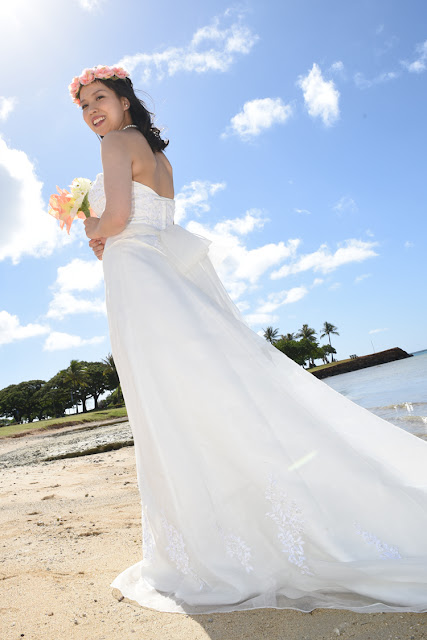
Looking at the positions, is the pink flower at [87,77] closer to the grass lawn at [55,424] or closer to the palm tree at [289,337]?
the grass lawn at [55,424]

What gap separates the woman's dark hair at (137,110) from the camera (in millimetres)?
2738

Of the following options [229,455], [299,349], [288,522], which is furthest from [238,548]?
[299,349]

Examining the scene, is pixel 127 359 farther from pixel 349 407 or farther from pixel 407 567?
pixel 407 567

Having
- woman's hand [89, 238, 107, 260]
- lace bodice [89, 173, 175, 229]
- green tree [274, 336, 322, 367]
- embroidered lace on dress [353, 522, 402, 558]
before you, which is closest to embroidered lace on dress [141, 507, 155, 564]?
embroidered lace on dress [353, 522, 402, 558]

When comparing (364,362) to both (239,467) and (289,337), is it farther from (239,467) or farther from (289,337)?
(239,467)

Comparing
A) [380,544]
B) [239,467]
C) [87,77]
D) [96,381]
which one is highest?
[96,381]

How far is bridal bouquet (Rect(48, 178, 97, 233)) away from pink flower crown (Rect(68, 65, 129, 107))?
0.54 metres

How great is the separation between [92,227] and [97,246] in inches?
5.6

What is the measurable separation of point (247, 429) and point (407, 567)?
0.81 metres

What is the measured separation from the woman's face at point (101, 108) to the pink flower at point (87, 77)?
19 millimetres

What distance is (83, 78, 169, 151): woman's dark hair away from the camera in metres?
2.74

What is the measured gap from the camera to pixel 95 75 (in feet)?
8.91

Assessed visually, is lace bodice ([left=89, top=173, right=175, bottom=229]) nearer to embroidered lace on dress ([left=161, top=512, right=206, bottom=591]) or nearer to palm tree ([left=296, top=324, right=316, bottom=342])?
embroidered lace on dress ([left=161, top=512, right=206, bottom=591])

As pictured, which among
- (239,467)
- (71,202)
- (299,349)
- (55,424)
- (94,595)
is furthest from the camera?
(299,349)
